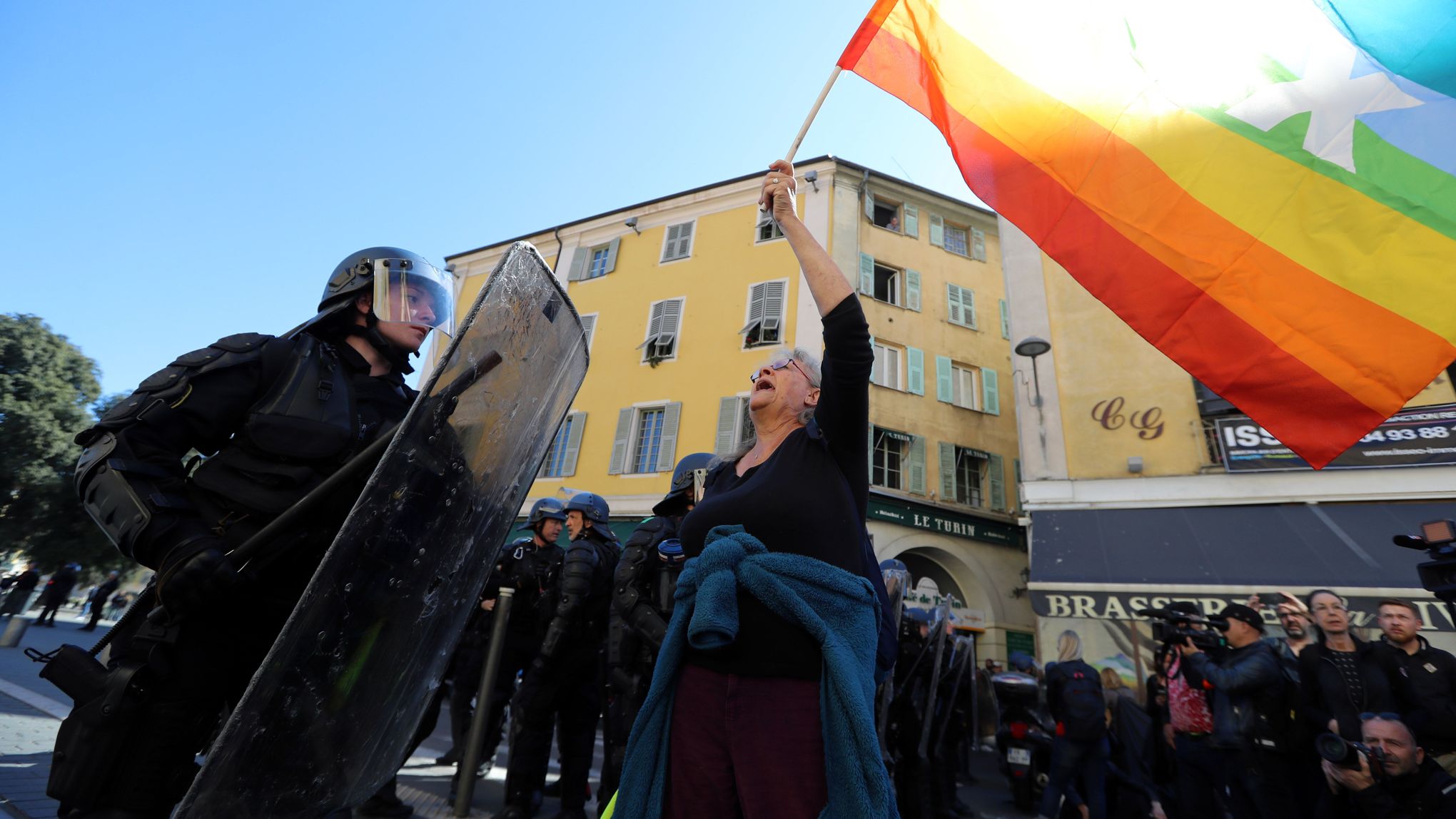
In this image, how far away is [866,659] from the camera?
1372 millimetres

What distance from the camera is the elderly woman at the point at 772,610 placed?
4.27 feet

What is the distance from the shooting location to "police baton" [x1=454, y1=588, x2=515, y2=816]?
150 inches

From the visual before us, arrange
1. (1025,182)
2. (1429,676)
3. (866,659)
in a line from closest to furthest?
1. (866,659)
2. (1025,182)
3. (1429,676)

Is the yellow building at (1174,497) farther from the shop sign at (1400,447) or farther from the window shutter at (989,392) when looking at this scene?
the window shutter at (989,392)

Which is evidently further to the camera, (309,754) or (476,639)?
(476,639)

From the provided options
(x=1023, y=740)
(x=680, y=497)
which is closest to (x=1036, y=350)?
(x=1023, y=740)

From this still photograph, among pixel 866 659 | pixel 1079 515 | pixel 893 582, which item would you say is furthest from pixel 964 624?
pixel 866 659

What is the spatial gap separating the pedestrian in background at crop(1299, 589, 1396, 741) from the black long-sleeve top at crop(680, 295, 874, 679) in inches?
168

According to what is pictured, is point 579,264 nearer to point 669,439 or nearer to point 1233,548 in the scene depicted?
point 669,439

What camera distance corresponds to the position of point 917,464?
1505cm

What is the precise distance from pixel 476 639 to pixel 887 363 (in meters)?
11.6

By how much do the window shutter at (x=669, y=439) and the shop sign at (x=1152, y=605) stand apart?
26.9ft

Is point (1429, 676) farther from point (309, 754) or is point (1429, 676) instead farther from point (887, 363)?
point (887, 363)

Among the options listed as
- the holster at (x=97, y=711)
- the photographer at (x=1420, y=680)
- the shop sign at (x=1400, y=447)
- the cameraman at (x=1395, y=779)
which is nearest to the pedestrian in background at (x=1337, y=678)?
the photographer at (x=1420, y=680)
